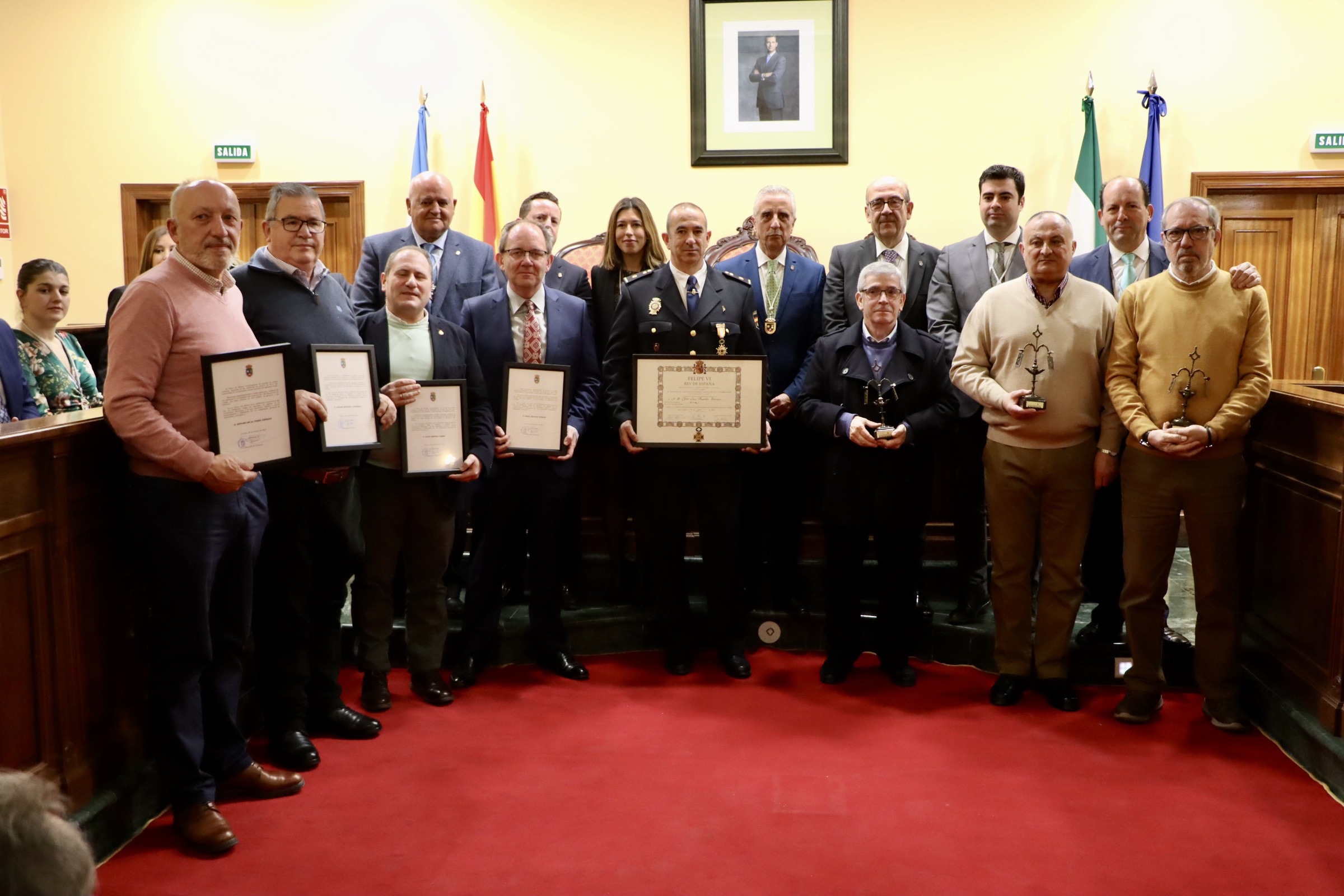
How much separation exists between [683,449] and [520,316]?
77 centimetres

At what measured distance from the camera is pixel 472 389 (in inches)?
137

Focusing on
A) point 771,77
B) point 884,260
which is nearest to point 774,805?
point 884,260

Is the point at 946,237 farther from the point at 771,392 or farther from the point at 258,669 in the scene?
the point at 258,669

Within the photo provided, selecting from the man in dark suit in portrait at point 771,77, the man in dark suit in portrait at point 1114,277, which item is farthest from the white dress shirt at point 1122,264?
the man in dark suit in portrait at point 771,77

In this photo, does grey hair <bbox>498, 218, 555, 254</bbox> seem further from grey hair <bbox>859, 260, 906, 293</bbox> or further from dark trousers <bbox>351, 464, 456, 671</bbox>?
grey hair <bbox>859, 260, 906, 293</bbox>

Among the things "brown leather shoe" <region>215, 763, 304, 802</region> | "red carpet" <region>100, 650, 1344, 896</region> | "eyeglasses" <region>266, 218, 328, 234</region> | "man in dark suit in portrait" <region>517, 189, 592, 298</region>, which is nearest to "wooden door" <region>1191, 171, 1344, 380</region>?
"red carpet" <region>100, 650, 1344, 896</region>

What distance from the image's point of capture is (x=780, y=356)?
4070 millimetres

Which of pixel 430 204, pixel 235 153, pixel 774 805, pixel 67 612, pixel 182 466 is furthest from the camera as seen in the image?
pixel 235 153

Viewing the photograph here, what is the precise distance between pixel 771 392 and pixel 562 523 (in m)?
0.97

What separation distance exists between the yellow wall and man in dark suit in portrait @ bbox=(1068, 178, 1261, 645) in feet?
8.60

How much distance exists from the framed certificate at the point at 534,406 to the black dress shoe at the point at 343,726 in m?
1.02

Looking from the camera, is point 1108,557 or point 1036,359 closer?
point 1036,359

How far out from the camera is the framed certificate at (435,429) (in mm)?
3266

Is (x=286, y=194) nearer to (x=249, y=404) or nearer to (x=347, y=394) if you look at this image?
(x=347, y=394)
